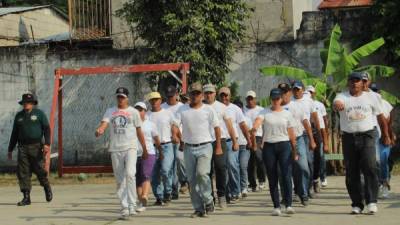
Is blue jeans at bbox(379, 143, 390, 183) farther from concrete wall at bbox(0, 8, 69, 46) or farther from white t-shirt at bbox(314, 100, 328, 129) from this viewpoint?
concrete wall at bbox(0, 8, 69, 46)

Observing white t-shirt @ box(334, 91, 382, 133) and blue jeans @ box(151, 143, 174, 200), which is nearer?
white t-shirt @ box(334, 91, 382, 133)

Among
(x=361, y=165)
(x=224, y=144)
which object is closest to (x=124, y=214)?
(x=224, y=144)

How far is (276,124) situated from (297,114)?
135cm

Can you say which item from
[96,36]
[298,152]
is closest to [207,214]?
[298,152]

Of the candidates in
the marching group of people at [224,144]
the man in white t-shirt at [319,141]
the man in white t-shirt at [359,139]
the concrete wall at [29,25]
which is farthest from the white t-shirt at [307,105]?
the concrete wall at [29,25]

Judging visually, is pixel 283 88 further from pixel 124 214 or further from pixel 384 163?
pixel 124 214

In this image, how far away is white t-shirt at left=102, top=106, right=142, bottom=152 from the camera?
430 inches

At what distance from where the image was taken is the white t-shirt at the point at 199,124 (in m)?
10.8

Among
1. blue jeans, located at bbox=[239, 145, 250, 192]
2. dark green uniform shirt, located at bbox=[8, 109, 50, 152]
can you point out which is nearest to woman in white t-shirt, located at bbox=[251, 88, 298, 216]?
blue jeans, located at bbox=[239, 145, 250, 192]

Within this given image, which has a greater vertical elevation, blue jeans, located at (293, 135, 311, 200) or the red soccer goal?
the red soccer goal

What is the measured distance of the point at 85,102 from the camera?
21734 mm

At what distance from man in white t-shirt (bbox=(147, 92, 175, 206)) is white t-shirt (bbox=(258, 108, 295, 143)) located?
7.51 feet

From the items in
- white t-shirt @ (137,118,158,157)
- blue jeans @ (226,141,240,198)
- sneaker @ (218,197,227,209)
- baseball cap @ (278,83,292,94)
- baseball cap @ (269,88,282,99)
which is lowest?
sneaker @ (218,197,227,209)

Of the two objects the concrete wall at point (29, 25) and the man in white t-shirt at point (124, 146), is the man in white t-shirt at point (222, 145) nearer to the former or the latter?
the man in white t-shirt at point (124, 146)
